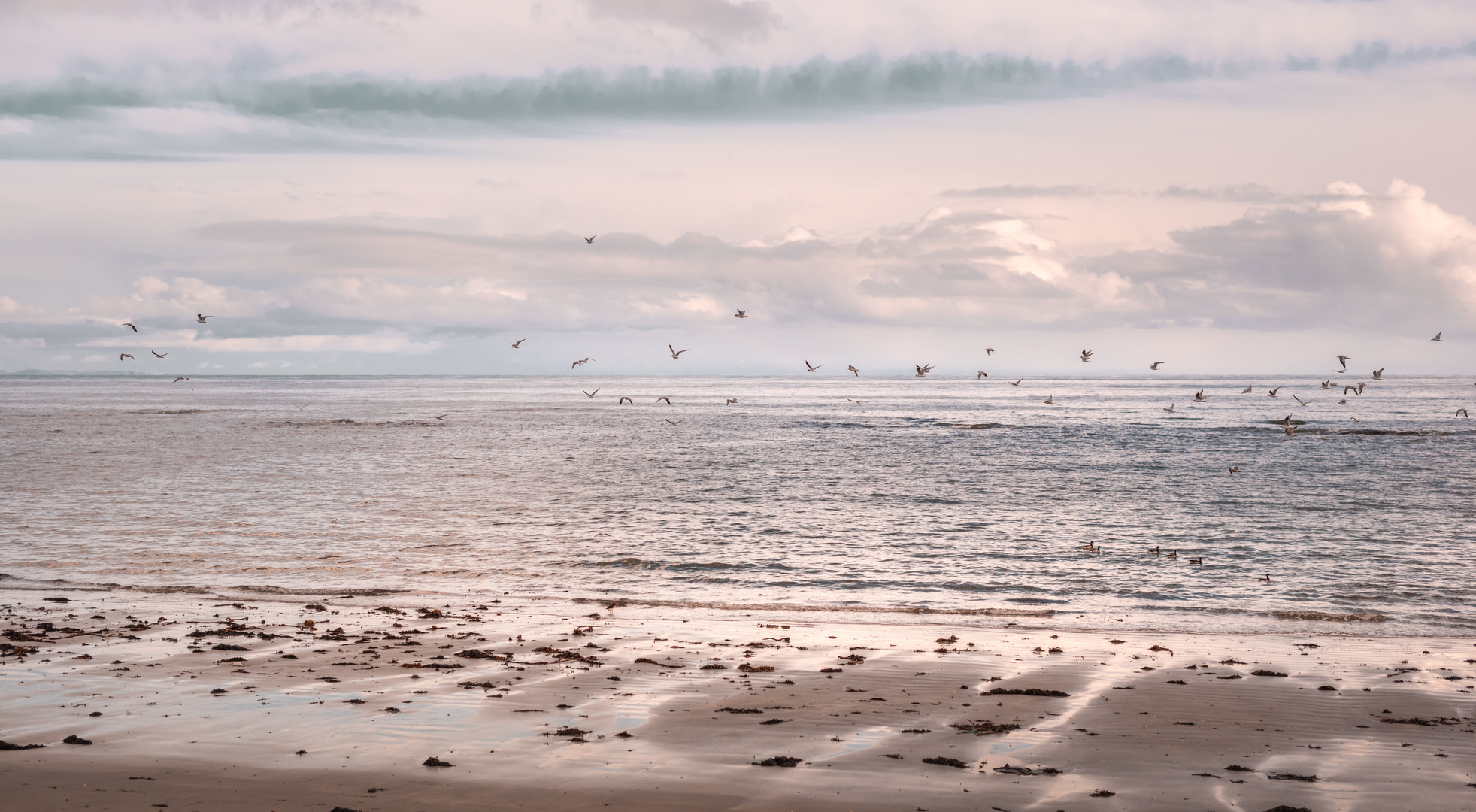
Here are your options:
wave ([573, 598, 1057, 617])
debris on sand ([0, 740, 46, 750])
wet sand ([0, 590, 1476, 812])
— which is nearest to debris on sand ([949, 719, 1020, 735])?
wet sand ([0, 590, 1476, 812])

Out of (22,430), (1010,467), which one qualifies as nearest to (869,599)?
(1010,467)

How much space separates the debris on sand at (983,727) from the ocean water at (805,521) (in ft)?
24.0

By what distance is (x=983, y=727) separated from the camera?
10.9m

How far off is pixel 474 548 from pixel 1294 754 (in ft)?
69.5

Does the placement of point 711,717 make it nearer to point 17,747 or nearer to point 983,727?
point 983,727

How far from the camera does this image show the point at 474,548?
87.1 ft

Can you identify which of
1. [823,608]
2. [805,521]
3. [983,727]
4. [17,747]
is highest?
[17,747]

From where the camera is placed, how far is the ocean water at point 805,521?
813 inches

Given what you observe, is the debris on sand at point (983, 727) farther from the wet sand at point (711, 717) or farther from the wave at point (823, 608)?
the wave at point (823, 608)

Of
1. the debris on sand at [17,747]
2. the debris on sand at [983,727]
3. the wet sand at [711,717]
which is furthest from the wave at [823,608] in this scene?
the debris on sand at [17,747]

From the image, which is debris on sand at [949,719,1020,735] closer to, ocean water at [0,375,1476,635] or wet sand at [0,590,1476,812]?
wet sand at [0,590,1476,812]

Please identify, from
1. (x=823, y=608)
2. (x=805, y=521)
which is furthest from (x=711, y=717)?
(x=805, y=521)

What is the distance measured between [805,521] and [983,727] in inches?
819

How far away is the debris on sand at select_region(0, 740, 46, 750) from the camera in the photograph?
9.46 metres
